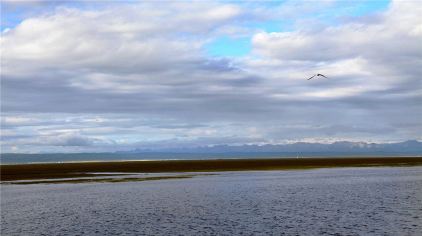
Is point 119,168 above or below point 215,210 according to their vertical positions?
above

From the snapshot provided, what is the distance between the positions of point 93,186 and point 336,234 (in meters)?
47.0

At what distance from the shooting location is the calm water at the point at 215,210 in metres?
37.3

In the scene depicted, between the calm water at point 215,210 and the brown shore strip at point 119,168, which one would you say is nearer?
the calm water at point 215,210

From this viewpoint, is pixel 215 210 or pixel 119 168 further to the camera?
pixel 119 168

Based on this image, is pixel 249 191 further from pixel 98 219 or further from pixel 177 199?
pixel 98 219

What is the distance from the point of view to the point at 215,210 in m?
47.6

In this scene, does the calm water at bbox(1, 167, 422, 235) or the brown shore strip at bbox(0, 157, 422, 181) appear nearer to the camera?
the calm water at bbox(1, 167, 422, 235)

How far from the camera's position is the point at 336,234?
34594 mm

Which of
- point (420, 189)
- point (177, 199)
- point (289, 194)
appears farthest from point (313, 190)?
point (177, 199)

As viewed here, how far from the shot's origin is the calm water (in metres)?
37.3

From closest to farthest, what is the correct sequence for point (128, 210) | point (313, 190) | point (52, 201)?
point (128, 210)
point (52, 201)
point (313, 190)

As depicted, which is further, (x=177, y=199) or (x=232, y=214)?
(x=177, y=199)

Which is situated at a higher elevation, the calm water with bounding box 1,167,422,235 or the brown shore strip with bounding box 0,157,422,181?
the brown shore strip with bounding box 0,157,422,181

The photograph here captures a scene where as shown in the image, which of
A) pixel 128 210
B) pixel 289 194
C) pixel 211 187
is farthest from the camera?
pixel 211 187
